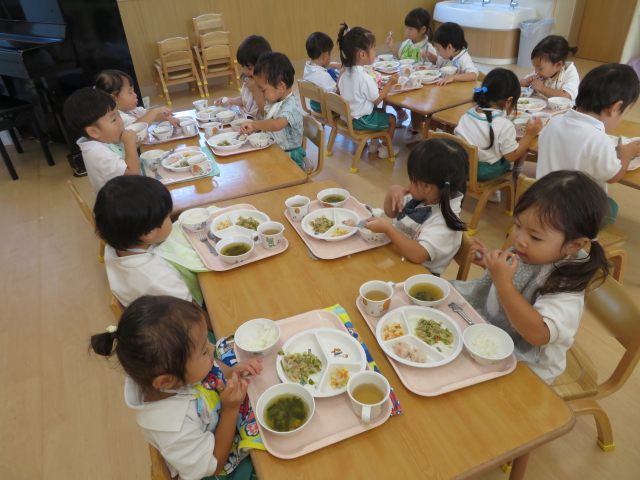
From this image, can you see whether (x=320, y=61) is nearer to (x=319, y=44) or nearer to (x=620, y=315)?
(x=319, y=44)

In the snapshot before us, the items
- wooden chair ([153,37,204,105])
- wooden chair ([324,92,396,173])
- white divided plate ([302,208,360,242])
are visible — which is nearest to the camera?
white divided plate ([302,208,360,242])

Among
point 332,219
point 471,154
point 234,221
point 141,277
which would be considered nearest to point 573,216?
point 332,219

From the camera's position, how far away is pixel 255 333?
1.19 m

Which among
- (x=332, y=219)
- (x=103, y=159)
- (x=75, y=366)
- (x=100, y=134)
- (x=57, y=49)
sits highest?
(x=57, y=49)

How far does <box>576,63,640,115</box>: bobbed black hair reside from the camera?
2018 millimetres

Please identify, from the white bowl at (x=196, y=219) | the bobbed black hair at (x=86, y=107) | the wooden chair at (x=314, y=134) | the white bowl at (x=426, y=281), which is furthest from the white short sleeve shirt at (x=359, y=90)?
the white bowl at (x=426, y=281)

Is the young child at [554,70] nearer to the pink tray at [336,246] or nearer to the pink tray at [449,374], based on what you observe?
the pink tray at [336,246]

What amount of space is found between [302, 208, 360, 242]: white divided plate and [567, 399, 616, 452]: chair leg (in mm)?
919

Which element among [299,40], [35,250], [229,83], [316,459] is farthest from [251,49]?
[299,40]

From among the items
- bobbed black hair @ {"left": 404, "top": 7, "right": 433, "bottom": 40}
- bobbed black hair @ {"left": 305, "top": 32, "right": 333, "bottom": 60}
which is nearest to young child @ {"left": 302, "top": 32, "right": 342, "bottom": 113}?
bobbed black hair @ {"left": 305, "top": 32, "right": 333, "bottom": 60}

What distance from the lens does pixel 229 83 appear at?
21.3 ft

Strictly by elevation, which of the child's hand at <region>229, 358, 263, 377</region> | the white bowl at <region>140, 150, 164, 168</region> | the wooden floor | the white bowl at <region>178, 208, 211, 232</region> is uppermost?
the white bowl at <region>140, 150, 164, 168</region>

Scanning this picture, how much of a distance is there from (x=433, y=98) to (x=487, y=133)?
0.76 metres

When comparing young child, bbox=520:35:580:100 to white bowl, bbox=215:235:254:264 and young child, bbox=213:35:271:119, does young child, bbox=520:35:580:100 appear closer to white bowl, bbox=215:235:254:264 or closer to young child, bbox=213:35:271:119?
young child, bbox=213:35:271:119
